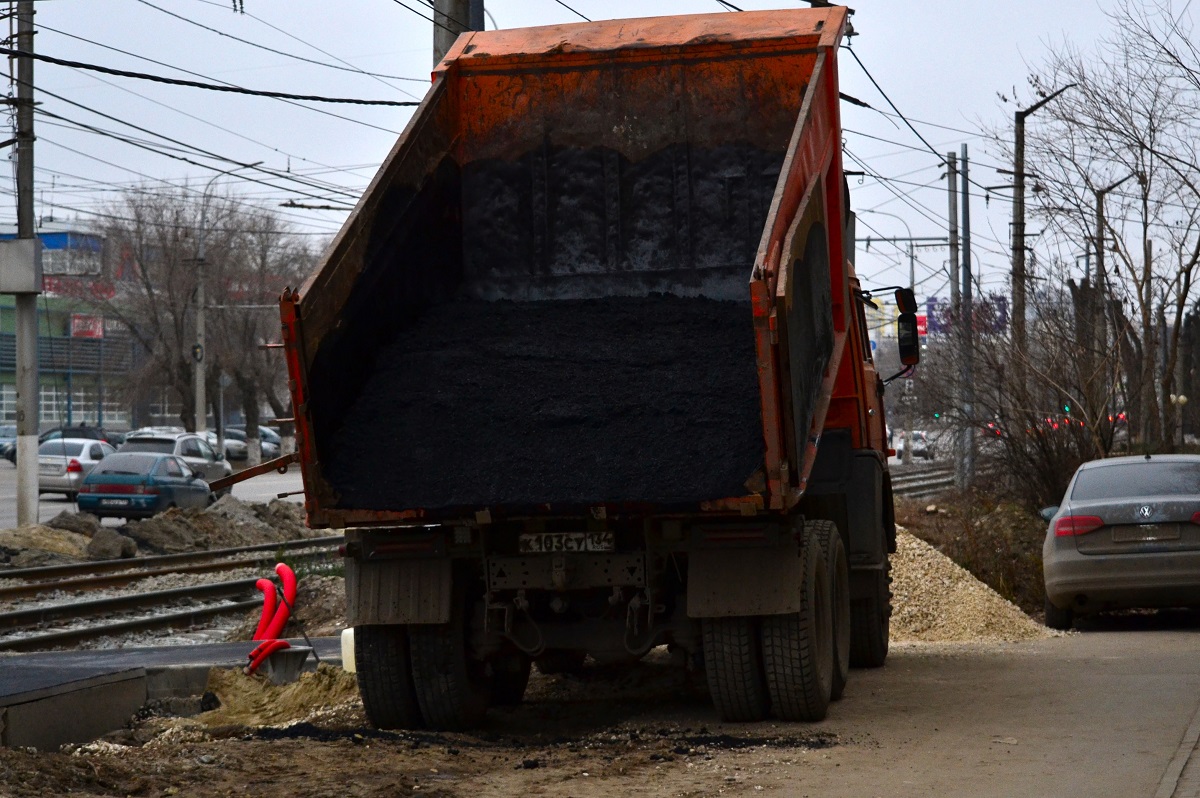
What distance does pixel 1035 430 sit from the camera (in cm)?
2008

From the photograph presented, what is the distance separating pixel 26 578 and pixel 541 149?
1302 cm

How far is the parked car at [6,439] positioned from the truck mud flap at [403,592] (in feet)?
162

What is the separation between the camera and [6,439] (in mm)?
59125

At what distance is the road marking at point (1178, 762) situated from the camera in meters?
5.76

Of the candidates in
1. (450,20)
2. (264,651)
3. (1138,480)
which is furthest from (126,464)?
(1138,480)

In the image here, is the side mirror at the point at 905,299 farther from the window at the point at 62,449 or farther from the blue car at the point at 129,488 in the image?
the window at the point at 62,449

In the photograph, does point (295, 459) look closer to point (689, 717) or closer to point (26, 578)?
point (689, 717)

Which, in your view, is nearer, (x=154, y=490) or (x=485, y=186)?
(x=485, y=186)

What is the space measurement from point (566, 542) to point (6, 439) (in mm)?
56729

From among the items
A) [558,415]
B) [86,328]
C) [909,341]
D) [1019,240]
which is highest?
[86,328]

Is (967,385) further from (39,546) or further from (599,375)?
(599,375)

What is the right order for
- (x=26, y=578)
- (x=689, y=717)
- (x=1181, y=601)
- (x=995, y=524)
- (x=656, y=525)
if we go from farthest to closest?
(x=26, y=578) → (x=995, y=524) → (x=1181, y=601) → (x=689, y=717) → (x=656, y=525)

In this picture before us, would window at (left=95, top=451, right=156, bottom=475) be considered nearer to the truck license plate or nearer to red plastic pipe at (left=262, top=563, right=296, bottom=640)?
red plastic pipe at (left=262, top=563, right=296, bottom=640)

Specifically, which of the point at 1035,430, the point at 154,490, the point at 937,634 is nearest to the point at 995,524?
the point at 1035,430
